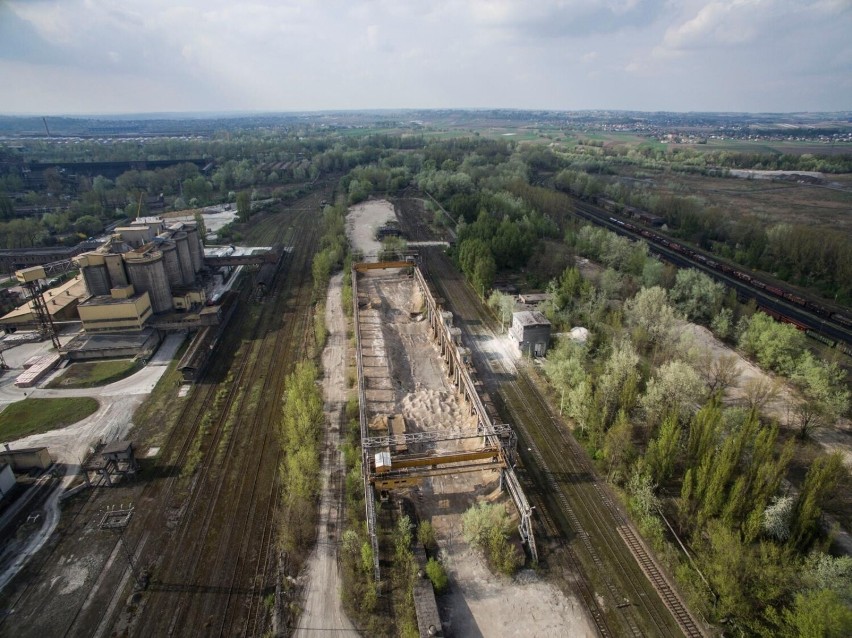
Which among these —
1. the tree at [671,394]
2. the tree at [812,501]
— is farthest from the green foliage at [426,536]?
the tree at [812,501]

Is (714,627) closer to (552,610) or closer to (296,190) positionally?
(552,610)

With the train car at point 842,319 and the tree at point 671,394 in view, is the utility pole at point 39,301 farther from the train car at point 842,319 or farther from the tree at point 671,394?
the train car at point 842,319

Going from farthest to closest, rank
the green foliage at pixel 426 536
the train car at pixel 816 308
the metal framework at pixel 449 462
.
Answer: the train car at pixel 816 308 → the metal framework at pixel 449 462 → the green foliage at pixel 426 536

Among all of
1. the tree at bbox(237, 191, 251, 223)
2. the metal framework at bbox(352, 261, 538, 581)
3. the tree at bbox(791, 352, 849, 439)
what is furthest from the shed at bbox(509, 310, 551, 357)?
the tree at bbox(237, 191, 251, 223)

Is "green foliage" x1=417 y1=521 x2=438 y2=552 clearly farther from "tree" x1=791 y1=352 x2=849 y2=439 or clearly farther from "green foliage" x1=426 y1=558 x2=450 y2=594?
"tree" x1=791 y1=352 x2=849 y2=439

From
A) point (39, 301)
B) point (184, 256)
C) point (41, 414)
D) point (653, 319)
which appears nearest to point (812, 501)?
point (653, 319)
